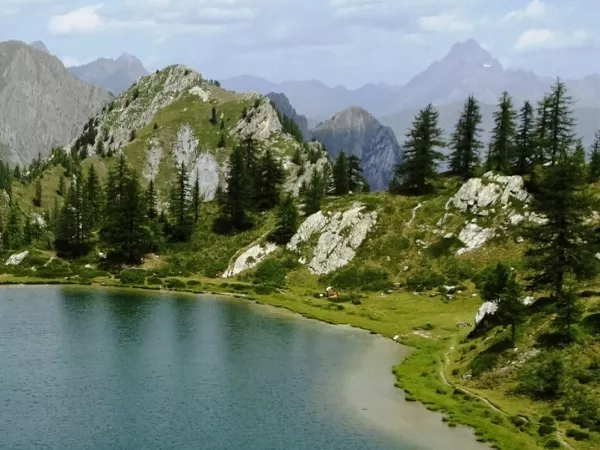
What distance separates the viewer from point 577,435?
5253cm

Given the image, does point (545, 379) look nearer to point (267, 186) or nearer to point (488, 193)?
point (488, 193)

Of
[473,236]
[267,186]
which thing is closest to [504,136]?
[473,236]

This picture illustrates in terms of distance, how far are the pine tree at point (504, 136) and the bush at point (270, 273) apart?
1963 inches

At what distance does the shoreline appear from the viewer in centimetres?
5575

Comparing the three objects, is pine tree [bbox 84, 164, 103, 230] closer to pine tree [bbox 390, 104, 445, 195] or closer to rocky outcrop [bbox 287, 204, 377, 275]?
rocky outcrop [bbox 287, 204, 377, 275]

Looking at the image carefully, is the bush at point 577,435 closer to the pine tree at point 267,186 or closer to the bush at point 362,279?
the bush at point 362,279

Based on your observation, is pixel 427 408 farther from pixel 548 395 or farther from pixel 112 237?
pixel 112 237

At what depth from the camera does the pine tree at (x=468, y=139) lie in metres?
142

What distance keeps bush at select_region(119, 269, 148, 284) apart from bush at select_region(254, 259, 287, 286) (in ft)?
78.0

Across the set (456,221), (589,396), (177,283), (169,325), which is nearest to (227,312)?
(169,325)

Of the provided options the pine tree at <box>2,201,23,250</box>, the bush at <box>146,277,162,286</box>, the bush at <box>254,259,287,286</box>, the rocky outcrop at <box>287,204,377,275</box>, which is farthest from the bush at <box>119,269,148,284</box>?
the pine tree at <box>2,201,23,250</box>

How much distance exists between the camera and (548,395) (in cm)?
6125

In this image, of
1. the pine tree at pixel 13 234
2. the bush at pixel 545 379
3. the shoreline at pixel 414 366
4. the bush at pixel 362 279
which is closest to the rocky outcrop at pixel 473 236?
the bush at pixel 362 279

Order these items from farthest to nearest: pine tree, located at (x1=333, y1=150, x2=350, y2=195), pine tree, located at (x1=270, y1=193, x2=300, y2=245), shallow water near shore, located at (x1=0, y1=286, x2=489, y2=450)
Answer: pine tree, located at (x1=333, y1=150, x2=350, y2=195) < pine tree, located at (x1=270, y1=193, x2=300, y2=245) < shallow water near shore, located at (x1=0, y1=286, x2=489, y2=450)
